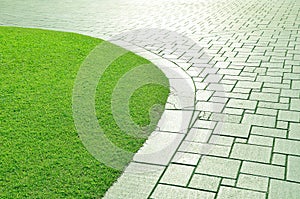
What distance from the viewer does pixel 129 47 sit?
7.45 meters

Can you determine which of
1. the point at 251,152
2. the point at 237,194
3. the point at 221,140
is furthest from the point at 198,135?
the point at 237,194

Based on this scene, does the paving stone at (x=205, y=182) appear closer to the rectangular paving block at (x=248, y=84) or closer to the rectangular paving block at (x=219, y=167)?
the rectangular paving block at (x=219, y=167)

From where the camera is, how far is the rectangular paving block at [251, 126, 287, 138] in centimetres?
400

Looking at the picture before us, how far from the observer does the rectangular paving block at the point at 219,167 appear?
3377 mm

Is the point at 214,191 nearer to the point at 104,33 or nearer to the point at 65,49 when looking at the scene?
the point at 65,49

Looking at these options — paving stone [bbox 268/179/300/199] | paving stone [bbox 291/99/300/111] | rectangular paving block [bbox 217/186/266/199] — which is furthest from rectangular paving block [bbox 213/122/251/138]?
rectangular paving block [bbox 217/186/266/199]

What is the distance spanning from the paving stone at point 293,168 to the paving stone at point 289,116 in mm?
841

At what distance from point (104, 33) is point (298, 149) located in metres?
5.95

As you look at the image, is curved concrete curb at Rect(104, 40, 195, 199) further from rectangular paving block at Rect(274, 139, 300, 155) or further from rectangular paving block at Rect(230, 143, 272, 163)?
rectangular paving block at Rect(274, 139, 300, 155)

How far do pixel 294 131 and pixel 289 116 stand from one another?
39cm

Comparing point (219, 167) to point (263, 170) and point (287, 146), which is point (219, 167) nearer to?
point (263, 170)

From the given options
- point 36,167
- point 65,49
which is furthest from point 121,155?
point 65,49

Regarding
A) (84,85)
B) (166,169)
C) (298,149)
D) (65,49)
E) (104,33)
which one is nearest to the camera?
(166,169)

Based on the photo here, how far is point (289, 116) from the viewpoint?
4414mm
